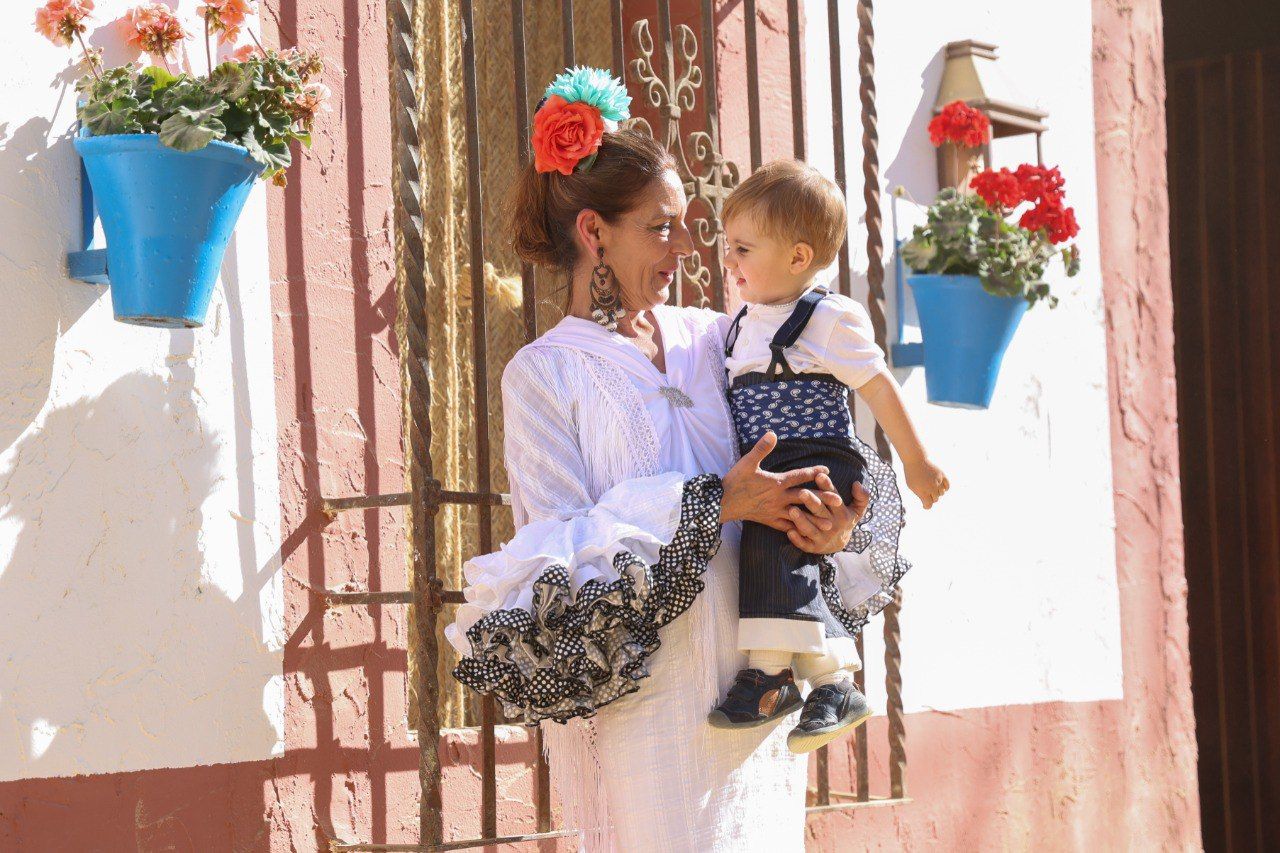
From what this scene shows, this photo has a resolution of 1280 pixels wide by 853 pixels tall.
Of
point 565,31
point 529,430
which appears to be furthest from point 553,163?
point 565,31

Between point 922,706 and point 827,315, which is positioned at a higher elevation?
point 827,315

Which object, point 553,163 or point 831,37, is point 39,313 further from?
point 831,37

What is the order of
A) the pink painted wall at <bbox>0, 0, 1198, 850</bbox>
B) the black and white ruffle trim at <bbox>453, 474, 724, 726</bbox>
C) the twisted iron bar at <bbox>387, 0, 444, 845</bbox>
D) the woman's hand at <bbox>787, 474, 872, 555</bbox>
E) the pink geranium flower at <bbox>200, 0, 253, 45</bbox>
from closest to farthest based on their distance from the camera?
the black and white ruffle trim at <bbox>453, 474, 724, 726</bbox> → the woman's hand at <bbox>787, 474, 872, 555</bbox> → the pink geranium flower at <bbox>200, 0, 253, 45</bbox> → the pink painted wall at <bbox>0, 0, 1198, 850</bbox> → the twisted iron bar at <bbox>387, 0, 444, 845</bbox>

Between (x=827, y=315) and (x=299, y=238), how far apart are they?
1168 mm

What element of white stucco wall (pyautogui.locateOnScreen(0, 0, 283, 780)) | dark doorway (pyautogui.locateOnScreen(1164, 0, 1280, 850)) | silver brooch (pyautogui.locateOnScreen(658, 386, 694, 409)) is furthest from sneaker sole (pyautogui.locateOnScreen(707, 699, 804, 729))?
dark doorway (pyautogui.locateOnScreen(1164, 0, 1280, 850))

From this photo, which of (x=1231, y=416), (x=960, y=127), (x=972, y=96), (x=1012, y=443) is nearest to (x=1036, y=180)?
(x=960, y=127)

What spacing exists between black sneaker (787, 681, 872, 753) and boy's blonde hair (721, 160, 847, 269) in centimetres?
76

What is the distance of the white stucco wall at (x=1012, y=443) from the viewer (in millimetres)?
4996

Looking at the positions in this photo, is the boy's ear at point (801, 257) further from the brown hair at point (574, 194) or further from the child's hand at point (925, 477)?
the child's hand at point (925, 477)

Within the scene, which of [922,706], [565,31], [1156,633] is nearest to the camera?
[565,31]

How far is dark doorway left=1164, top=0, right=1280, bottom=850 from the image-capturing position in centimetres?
768

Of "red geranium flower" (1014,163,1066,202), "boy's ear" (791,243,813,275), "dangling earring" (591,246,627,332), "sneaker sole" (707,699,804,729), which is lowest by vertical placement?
"sneaker sole" (707,699,804,729)

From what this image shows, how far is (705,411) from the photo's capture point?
9.75 feet

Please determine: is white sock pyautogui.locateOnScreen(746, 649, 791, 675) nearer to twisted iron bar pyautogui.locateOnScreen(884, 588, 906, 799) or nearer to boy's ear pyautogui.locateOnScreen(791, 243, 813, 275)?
boy's ear pyautogui.locateOnScreen(791, 243, 813, 275)
